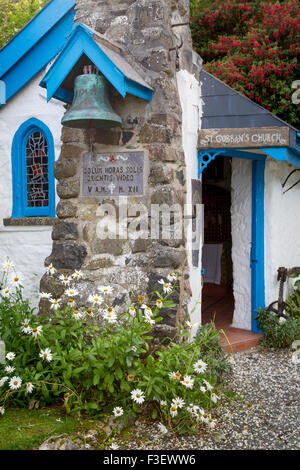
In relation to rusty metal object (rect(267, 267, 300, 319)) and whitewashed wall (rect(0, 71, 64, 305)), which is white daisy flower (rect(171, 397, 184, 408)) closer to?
rusty metal object (rect(267, 267, 300, 319))

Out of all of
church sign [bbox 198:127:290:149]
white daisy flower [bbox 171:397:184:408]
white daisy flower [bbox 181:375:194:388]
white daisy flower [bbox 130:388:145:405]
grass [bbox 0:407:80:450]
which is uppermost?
church sign [bbox 198:127:290:149]

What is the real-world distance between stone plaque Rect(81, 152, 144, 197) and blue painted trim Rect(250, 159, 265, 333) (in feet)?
7.99

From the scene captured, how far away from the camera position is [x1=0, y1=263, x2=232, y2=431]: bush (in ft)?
11.3

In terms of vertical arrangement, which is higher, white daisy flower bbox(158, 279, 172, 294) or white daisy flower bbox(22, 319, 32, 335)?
white daisy flower bbox(158, 279, 172, 294)

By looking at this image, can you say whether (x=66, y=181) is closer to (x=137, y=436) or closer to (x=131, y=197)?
(x=131, y=197)

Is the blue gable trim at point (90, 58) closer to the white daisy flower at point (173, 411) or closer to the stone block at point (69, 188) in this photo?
the stone block at point (69, 188)

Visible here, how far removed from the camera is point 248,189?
635cm

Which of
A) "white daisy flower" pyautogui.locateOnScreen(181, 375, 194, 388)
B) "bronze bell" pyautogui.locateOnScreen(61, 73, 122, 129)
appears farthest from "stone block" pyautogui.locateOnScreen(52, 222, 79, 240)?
"white daisy flower" pyautogui.locateOnScreen(181, 375, 194, 388)

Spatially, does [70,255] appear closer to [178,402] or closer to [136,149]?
[136,149]

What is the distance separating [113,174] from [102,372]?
1820 mm

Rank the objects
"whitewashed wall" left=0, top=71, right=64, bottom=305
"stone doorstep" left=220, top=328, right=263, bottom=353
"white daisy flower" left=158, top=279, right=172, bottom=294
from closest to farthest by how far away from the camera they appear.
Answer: "white daisy flower" left=158, top=279, right=172, bottom=294 → "stone doorstep" left=220, top=328, right=263, bottom=353 → "whitewashed wall" left=0, top=71, right=64, bottom=305

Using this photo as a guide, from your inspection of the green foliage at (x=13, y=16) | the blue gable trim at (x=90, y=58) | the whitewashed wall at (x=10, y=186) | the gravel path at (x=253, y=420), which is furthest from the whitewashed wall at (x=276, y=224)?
the green foliage at (x=13, y=16)

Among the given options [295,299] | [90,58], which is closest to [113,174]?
[90,58]
